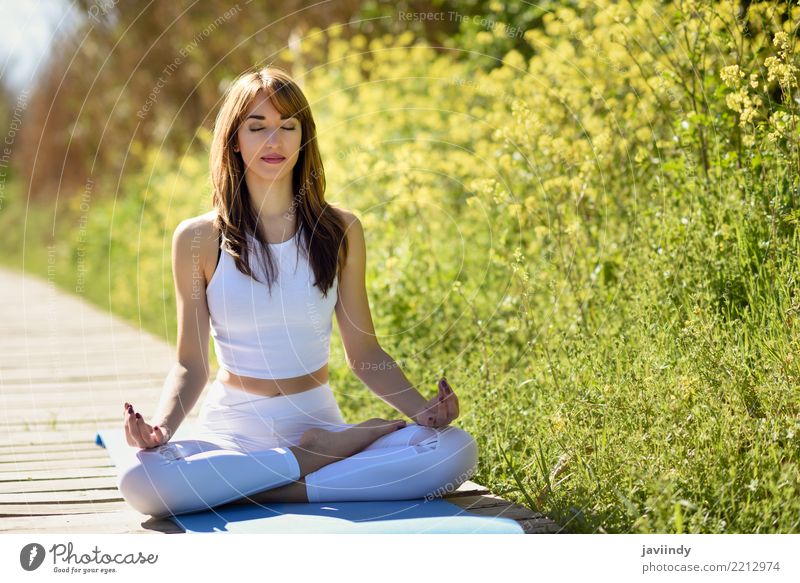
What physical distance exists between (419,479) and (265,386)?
0.59m

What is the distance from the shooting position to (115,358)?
6.09 meters

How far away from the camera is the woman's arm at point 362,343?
3164 mm

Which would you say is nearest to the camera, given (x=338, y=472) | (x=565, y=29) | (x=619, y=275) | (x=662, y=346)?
(x=338, y=472)

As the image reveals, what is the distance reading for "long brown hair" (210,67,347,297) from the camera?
321 centimetres

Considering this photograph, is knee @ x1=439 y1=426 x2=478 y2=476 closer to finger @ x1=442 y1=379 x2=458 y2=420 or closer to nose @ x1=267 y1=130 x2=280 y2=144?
finger @ x1=442 y1=379 x2=458 y2=420

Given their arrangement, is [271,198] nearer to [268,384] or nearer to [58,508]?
[268,384]

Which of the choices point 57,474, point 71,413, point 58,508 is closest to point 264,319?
point 58,508

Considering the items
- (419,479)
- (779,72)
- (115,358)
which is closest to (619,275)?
(779,72)

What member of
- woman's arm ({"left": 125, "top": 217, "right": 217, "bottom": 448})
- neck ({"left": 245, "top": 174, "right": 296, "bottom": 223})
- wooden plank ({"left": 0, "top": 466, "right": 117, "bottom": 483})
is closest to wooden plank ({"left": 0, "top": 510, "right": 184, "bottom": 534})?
woman's arm ({"left": 125, "top": 217, "right": 217, "bottom": 448})

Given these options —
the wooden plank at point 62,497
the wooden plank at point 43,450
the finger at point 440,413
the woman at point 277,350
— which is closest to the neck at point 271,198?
the woman at point 277,350

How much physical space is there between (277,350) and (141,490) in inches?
24.3

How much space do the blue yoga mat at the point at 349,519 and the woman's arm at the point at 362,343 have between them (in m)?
0.32

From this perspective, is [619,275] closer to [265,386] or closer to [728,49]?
[728,49]

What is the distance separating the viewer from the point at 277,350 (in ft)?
10.7
